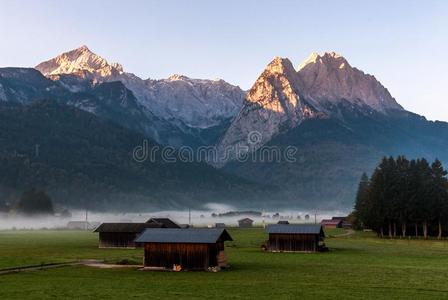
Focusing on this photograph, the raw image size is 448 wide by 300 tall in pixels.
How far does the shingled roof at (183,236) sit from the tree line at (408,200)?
235ft

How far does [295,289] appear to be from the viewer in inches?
1967

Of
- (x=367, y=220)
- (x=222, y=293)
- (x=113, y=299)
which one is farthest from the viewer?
(x=367, y=220)

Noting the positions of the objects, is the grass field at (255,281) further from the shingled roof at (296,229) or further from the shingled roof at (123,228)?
the shingled roof at (123,228)

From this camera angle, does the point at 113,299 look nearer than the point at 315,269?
Yes

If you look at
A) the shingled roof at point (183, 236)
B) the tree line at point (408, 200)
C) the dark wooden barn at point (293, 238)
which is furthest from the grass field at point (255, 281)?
the tree line at point (408, 200)

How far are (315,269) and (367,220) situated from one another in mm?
78807

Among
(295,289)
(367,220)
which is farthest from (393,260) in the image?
(367,220)

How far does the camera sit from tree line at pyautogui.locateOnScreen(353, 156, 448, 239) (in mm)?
129125

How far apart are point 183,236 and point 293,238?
3449 cm

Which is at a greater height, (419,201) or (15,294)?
(419,201)

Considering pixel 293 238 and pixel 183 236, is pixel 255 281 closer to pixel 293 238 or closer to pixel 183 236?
pixel 183 236

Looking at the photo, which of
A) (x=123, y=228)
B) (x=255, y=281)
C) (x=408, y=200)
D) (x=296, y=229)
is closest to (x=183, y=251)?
(x=255, y=281)

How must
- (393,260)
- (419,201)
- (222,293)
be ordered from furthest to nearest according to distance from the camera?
(419,201) → (393,260) → (222,293)

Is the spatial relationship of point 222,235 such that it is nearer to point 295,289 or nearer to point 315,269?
point 315,269
